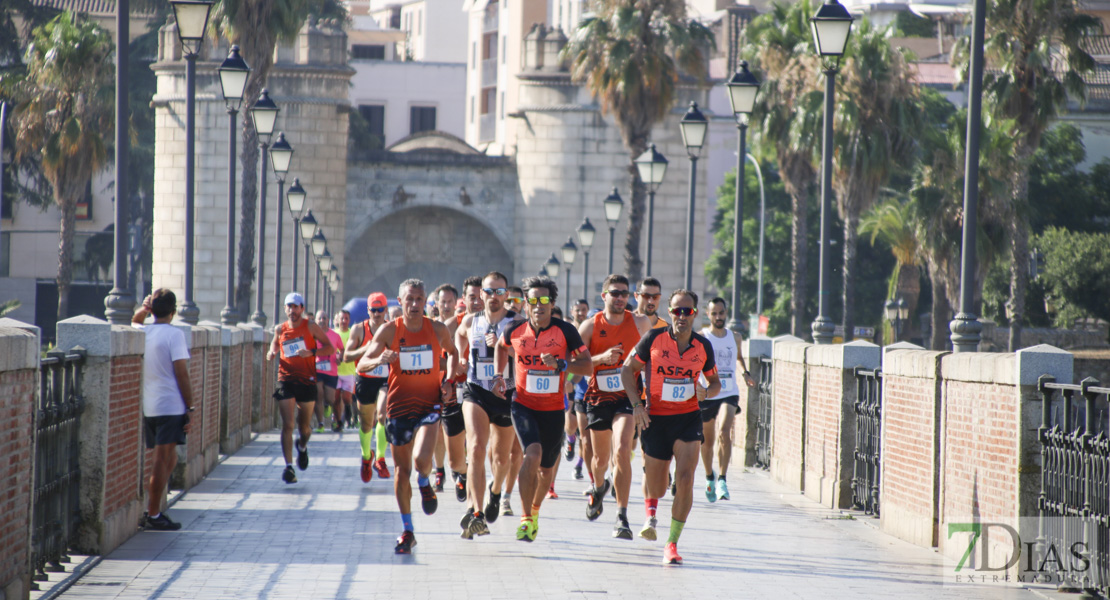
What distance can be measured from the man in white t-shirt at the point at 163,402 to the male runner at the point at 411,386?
5.43 feet

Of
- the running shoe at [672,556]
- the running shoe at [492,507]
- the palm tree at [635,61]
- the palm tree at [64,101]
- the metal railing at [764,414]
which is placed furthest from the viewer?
the palm tree at [64,101]

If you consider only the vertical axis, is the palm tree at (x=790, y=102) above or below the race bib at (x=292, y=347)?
above

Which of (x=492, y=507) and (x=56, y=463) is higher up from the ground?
(x=56, y=463)

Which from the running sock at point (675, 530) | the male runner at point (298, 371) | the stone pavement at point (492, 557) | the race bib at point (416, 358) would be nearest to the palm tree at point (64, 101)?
the male runner at point (298, 371)

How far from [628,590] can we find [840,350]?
601 cm

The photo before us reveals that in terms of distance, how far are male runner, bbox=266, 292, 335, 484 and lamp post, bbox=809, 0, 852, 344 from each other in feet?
18.7

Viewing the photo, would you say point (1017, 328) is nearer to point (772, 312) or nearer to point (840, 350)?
point (772, 312)

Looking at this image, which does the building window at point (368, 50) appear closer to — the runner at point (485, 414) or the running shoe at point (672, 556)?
the runner at point (485, 414)

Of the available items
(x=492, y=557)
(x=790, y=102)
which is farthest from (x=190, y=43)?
(x=790, y=102)

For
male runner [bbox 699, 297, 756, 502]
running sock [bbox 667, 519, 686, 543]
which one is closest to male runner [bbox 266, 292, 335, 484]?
male runner [bbox 699, 297, 756, 502]

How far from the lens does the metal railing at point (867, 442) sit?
13.3 m

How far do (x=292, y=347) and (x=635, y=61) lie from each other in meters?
28.5

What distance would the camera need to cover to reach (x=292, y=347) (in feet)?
51.0

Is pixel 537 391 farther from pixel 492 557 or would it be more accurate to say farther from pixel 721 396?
pixel 721 396
